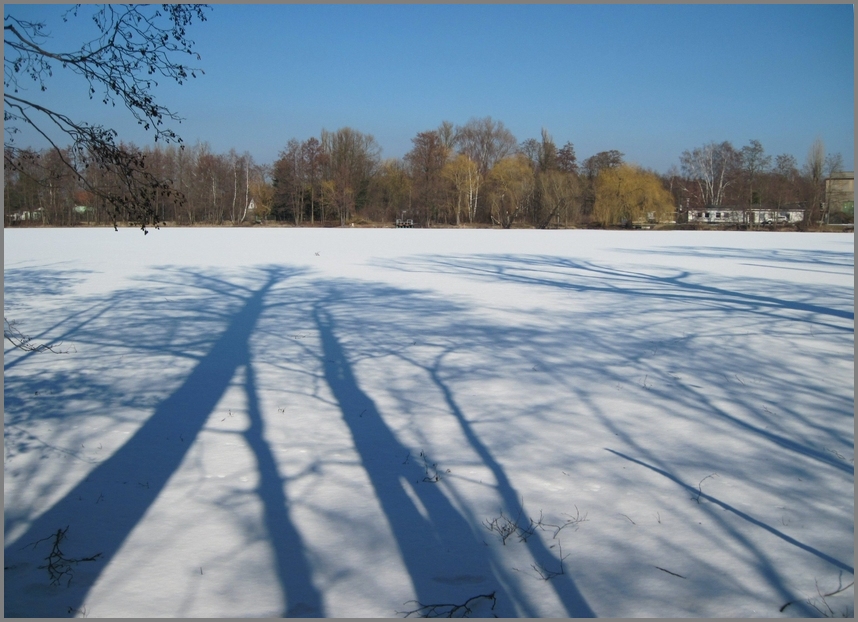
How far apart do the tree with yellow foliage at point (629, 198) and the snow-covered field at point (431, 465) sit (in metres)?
50.3

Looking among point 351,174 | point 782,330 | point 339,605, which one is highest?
point 351,174

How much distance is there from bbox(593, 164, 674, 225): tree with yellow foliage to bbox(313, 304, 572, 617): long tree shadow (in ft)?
184

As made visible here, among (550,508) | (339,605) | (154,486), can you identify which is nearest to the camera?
(339,605)

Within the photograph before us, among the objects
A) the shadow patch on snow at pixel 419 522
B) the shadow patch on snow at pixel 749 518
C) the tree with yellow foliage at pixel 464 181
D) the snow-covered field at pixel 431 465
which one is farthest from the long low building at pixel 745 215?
the shadow patch on snow at pixel 419 522

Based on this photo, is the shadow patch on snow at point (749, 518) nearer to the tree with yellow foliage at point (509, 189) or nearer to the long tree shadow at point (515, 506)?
the long tree shadow at point (515, 506)

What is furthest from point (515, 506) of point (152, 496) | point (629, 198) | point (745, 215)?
point (745, 215)

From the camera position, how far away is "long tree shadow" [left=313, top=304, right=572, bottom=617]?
2795 millimetres

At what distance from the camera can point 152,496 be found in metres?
3.68

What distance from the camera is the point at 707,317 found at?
30.5ft

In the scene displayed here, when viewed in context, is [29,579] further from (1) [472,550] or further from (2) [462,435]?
(2) [462,435]

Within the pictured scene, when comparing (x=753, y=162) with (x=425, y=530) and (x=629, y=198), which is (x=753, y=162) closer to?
(x=629, y=198)

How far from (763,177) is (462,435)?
7391 centimetres

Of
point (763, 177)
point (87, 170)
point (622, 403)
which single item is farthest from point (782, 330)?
point (763, 177)

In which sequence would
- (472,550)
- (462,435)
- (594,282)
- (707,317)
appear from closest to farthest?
1. (472,550)
2. (462,435)
3. (707,317)
4. (594,282)
